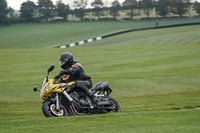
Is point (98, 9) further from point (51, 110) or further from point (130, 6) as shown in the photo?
point (51, 110)

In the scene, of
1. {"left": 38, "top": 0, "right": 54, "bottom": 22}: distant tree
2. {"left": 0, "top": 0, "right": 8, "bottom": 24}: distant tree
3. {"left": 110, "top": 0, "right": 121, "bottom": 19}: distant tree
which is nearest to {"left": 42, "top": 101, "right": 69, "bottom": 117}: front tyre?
{"left": 0, "top": 0, "right": 8, "bottom": 24}: distant tree

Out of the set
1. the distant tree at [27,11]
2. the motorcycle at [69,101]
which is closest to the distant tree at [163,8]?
the distant tree at [27,11]

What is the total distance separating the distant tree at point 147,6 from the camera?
443ft

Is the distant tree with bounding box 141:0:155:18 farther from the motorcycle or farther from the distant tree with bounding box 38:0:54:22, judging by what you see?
the motorcycle

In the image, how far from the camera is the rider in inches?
494

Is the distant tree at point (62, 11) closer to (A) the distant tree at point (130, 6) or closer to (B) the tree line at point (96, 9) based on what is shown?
(B) the tree line at point (96, 9)

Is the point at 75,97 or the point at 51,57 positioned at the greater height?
the point at 75,97

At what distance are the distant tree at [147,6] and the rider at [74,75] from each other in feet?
409

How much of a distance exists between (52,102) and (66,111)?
0.57 metres

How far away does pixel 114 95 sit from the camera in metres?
18.3

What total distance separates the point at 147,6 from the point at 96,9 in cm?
2365

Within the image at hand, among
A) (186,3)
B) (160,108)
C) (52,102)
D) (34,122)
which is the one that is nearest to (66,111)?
(52,102)

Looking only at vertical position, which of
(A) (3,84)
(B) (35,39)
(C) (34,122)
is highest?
(C) (34,122)

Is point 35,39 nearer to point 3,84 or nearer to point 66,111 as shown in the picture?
point 3,84
